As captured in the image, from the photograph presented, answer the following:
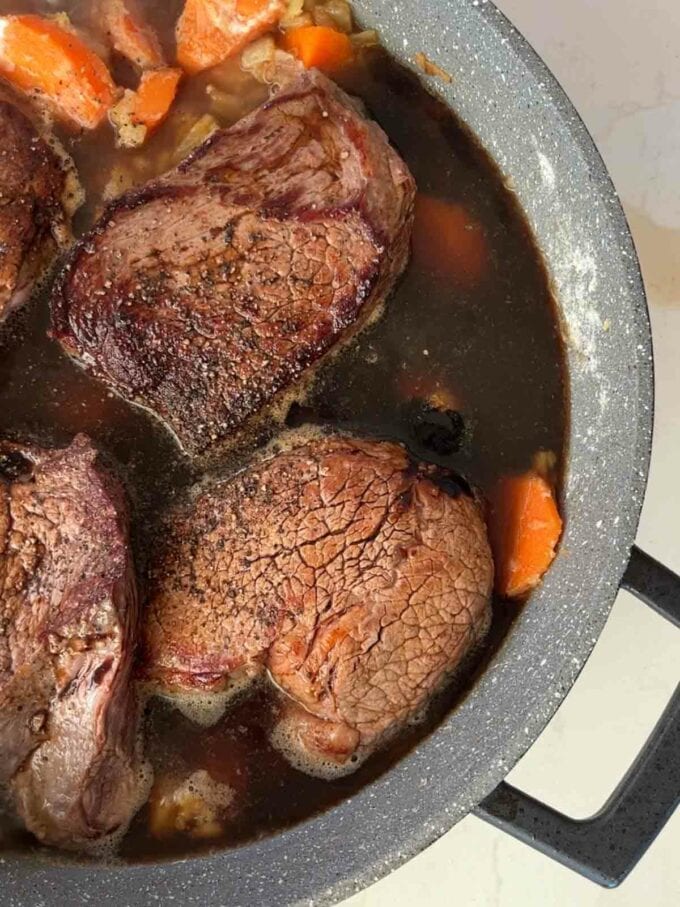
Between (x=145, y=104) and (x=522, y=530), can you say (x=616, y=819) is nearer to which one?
(x=522, y=530)

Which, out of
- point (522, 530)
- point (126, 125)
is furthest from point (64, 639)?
point (126, 125)

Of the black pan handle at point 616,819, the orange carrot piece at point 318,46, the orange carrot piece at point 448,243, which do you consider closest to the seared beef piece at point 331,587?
the black pan handle at point 616,819

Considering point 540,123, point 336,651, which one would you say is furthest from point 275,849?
point 540,123

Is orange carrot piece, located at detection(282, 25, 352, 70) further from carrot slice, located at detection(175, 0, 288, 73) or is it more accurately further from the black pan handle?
the black pan handle

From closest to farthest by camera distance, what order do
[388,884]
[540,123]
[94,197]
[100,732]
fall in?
[100,732] < [540,123] < [94,197] < [388,884]

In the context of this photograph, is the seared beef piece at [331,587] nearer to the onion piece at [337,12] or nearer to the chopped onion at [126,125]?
the chopped onion at [126,125]

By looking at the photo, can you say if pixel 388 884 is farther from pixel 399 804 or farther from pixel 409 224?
pixel 409 224

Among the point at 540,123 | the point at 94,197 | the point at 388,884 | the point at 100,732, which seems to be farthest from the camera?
the point at 388,884
